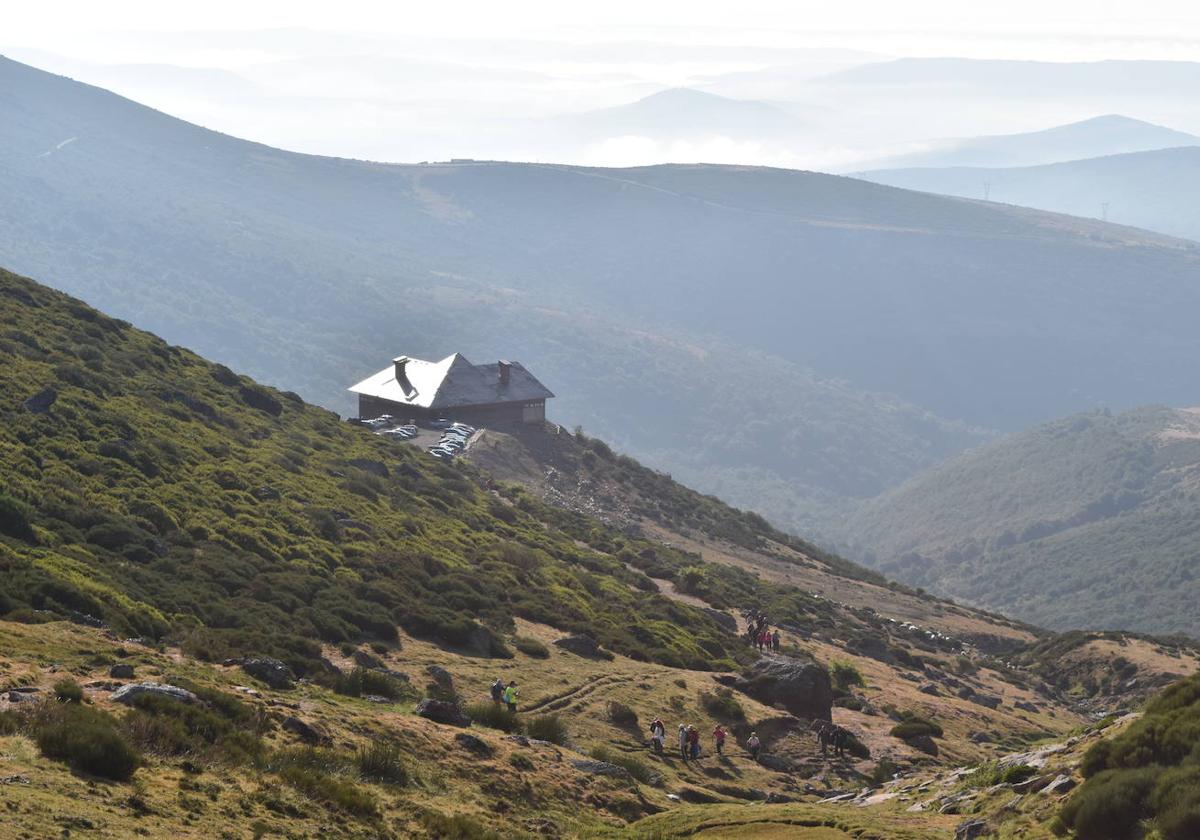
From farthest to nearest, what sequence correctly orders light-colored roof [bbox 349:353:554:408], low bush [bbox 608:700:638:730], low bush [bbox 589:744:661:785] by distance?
light-colored roof [bbox 349:353:554:408], low bush [bbox 608:700:638:730], low bush [bbox 589:744:661:785]

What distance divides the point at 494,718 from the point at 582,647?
10389mm

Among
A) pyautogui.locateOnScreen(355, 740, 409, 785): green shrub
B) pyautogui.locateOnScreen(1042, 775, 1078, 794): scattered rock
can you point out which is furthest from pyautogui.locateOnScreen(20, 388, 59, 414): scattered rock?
pyautogui.locateOnScreen(1042, 775, 1078, 794): scattered rock

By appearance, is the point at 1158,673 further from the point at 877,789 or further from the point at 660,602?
the point at 877,789

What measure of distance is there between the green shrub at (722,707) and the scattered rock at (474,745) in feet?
36.2

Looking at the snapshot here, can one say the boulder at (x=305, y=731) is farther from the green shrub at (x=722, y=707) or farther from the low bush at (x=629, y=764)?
the green shrub at (x=722, y=707)

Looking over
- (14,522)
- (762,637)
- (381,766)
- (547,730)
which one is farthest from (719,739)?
(762,637)

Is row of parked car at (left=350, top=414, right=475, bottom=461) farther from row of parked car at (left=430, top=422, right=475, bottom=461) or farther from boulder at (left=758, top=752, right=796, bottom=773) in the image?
boulder at (left=758, top=752, right=796, bottom=773)

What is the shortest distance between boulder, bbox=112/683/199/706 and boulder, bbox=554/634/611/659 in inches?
683

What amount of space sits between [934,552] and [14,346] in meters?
169

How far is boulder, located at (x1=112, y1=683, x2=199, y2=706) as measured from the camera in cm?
1814

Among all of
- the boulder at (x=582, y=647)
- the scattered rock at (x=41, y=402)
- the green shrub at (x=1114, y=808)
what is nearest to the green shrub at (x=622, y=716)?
the boulder at (x=582, y=647)

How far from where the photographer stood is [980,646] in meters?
66.1

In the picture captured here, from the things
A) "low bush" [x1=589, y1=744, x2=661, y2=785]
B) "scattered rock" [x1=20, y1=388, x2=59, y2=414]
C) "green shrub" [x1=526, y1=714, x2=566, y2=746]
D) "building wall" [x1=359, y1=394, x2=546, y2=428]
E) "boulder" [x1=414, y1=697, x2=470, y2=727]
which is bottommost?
"low bush" [x1=589, y1=744, x2=661, y2=785]

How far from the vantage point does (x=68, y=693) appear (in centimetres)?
1747
